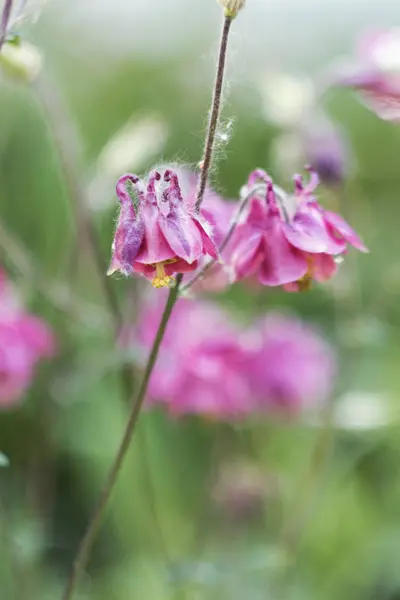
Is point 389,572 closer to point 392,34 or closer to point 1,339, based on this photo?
point 1,339

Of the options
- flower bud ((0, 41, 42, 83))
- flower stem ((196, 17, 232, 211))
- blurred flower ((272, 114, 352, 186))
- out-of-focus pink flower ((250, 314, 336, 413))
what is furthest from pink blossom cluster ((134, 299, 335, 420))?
flower stem ((196, 17, 232, 211))

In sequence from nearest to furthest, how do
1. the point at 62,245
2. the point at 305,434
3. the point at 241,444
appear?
1. the point at 241,444
2. the point at 305,434
3. the point at 62,245

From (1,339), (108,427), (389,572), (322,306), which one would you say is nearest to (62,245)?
(108,427)

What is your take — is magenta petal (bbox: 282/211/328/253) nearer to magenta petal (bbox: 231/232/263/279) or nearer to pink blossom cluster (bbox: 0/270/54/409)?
magenta petal (bbox: 231/232/263/279)

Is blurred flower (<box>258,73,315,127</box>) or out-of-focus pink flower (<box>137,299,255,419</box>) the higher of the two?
blurred flower (<box>258,73,315,127</box>)

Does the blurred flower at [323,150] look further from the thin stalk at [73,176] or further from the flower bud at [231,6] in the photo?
the flower bud at [231,6]

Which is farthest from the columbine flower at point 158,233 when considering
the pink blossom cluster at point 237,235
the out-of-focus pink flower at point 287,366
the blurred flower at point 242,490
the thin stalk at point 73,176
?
the blurred flower at point 242,490

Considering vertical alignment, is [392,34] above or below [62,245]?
above
